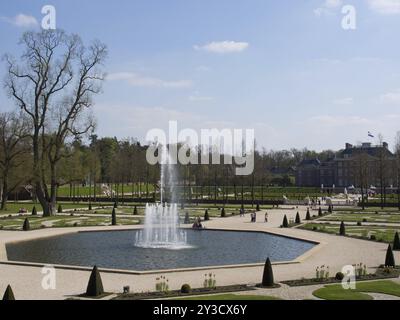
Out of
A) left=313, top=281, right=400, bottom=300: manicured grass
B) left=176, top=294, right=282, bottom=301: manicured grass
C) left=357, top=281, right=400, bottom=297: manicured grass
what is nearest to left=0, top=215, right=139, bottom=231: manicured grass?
left=176, top=294, right=282, bottom=301: manicured grass

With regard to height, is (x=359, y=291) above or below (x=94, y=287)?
below

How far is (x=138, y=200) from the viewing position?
75438mm

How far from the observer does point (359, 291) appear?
1761 centimetres

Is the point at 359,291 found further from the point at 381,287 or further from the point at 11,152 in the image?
the point at 11,152

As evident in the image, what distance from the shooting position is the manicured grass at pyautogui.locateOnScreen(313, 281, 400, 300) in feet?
54.7

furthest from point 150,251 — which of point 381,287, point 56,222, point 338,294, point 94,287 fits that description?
point 56,222

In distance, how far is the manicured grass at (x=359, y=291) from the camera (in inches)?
656

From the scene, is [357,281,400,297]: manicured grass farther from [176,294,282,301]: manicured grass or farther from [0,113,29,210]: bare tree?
[0,113,29,210]: bare tree

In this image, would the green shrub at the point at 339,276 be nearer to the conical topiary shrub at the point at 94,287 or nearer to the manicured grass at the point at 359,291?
the manicured grass at the point at 359,291

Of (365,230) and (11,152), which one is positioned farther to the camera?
(11,152)
